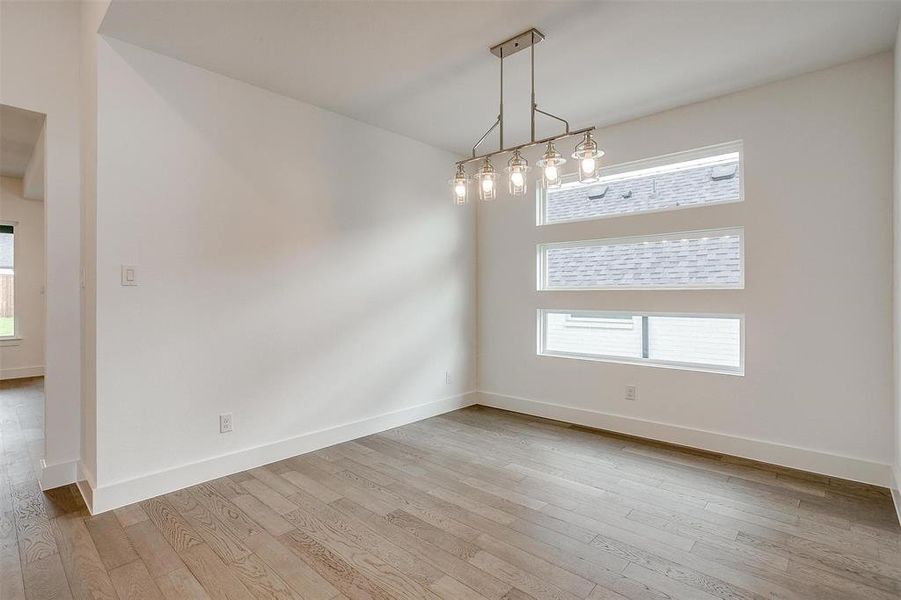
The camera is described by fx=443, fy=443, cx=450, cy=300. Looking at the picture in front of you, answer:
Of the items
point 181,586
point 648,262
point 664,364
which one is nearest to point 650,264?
point 648,262

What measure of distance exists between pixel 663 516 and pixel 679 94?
2.88m

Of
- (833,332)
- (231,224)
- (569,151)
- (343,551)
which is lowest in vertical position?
(343,551)

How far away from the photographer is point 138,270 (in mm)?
2611

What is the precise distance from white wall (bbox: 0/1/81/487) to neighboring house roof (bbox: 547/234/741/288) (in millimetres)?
3782

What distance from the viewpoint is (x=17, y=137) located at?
13.7 feet

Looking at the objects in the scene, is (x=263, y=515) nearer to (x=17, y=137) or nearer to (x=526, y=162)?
(x=526, y=162)

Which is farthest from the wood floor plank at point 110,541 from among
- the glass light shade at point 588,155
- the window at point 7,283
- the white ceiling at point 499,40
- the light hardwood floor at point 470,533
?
the window at point 7,283

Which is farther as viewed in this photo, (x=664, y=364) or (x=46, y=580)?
(x=664, y=364)

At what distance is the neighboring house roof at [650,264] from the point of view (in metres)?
3.37

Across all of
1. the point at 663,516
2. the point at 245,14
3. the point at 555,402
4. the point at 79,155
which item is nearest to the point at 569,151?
the point at 555,402

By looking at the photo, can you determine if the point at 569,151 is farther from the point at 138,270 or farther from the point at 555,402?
the point at 138,270

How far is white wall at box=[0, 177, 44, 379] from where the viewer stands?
613 cm

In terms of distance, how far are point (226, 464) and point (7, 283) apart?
6056 mm

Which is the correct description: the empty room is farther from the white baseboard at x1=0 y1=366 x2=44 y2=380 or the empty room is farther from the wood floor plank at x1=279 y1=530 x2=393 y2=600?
the white baseboard at x1=0 y1=366 x2=44 y2=380
